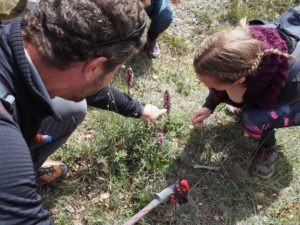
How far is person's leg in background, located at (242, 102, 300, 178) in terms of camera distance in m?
2.84

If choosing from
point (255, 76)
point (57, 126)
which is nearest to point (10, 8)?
point (57, 126)

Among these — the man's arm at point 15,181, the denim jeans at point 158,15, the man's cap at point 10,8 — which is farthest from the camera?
the denim jeans at point 158,15

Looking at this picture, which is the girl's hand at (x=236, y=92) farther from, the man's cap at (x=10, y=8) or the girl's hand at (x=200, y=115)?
the man's cap at (x=10, y=8)

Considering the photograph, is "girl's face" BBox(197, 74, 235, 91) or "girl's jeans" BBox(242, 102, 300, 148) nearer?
"girl's face" BBox(197, 74, 235, 91)

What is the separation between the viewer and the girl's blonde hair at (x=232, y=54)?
242 centimetres

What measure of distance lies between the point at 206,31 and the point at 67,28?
9.12 ft

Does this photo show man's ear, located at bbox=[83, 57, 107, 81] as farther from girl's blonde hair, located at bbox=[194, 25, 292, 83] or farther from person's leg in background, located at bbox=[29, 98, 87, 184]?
girl's blonde hair, located at bbox=[194, 25, 292, 83]

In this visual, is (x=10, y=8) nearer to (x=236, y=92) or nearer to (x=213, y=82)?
(x=213, y=82)

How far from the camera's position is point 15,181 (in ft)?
4.67

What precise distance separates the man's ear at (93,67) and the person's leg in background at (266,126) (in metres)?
1.47

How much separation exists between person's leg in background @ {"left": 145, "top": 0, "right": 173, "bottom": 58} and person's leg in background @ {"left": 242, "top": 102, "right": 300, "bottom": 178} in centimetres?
122

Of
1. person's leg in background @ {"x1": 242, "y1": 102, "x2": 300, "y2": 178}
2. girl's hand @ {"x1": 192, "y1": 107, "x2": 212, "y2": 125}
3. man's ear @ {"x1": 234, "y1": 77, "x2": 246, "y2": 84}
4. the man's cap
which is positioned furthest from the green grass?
the man's cap

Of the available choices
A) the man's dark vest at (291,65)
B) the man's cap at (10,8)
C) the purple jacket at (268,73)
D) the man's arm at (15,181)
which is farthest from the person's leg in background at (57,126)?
the man's dark vest at (291,65)

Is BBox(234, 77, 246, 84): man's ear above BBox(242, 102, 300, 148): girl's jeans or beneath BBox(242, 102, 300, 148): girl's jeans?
above
